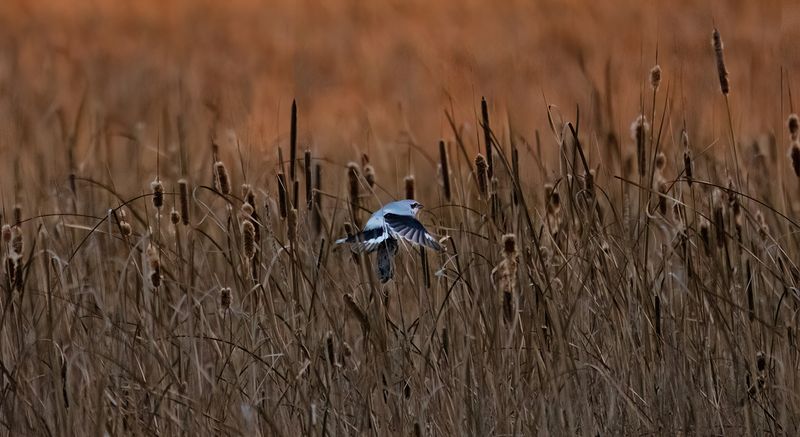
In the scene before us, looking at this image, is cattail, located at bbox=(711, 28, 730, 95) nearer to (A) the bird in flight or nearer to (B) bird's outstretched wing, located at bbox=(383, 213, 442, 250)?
(A) the bird in flight

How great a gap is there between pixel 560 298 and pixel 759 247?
46cm

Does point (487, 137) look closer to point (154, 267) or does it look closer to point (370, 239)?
point (370, 239)

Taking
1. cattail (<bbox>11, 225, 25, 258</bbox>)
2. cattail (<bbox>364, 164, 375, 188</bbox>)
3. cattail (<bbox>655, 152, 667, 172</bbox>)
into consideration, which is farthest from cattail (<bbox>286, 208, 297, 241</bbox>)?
cattail (<bbox>655, 152, 667, 172</bbox>)

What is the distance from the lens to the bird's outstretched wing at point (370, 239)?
2125 millimetres

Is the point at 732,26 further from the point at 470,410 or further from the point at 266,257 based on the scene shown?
the point at 470,410

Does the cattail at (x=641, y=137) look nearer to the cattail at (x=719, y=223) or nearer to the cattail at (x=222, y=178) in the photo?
the cattail at (x=719, y=223)

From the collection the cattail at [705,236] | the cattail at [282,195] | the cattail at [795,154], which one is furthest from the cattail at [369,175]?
the cattail at [795,154]

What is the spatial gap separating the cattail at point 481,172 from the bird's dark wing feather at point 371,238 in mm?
339

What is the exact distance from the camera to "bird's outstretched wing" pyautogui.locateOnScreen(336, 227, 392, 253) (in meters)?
2.13

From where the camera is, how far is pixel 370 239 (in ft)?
7.02

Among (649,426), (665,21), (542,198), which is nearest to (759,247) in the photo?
(542,198)

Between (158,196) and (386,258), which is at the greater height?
(158,196)

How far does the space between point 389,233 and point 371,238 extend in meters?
0.03

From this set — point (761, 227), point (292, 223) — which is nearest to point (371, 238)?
point (292, 223)
